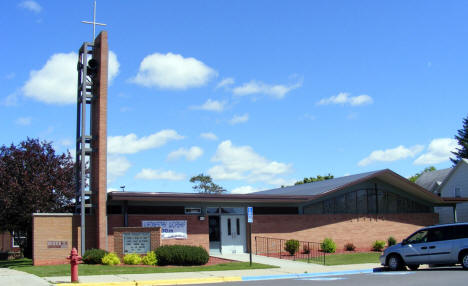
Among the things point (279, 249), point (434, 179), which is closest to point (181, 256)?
point (279, 249)

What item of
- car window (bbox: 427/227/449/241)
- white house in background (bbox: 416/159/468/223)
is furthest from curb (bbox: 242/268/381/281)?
white house in background (bbox: 416/159/468/223)

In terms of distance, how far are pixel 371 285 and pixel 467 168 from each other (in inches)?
1584

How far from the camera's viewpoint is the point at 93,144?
86.7 ft

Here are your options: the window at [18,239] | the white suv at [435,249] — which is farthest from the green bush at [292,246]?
the window at [18,239]

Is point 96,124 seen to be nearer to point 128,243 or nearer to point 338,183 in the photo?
point 128,243

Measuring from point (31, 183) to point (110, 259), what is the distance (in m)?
8.63

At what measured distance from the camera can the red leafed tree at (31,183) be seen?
28688 millimetres

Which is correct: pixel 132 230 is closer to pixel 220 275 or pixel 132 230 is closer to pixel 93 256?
pixel 93 256

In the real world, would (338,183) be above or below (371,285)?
above

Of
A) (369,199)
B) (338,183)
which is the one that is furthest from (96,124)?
(369,199)

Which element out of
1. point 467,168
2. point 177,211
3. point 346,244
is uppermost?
point 467,168

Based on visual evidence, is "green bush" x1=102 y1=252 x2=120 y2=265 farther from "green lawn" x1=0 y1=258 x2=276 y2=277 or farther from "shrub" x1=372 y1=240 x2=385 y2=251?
"shrub" x1=372 y1=240 x2=385 y2=251

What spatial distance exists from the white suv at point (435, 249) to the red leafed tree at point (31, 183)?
18.0 metres

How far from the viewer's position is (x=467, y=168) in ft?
167
